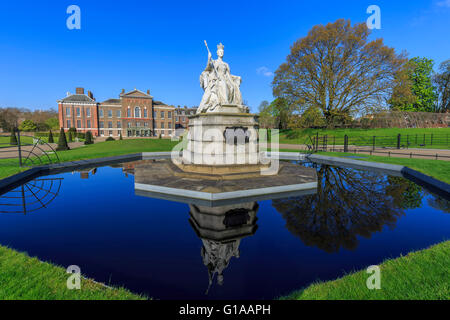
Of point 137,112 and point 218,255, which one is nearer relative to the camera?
point 218,255

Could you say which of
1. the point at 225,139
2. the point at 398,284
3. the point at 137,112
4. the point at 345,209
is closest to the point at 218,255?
the point at 398,284

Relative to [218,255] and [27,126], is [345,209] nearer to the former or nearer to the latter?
[218,255]

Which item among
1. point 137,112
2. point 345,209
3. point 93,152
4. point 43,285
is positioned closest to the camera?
point 43,285

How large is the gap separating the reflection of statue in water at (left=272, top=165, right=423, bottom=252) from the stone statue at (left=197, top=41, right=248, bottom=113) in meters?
5.62

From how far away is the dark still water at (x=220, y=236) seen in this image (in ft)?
10.8

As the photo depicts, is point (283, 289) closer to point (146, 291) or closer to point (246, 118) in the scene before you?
point (146, 291)

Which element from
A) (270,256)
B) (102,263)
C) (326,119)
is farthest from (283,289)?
(326,119)

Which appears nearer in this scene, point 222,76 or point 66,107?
point 222,76

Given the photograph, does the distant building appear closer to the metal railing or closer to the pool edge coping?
the metal railing

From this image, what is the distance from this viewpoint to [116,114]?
58156mm

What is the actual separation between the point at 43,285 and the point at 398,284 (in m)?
4.89

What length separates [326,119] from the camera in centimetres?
3186

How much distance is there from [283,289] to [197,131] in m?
8.01

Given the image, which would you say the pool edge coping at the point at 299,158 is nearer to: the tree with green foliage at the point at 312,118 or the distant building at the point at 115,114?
the tree with green foliage at the point at 312,118
